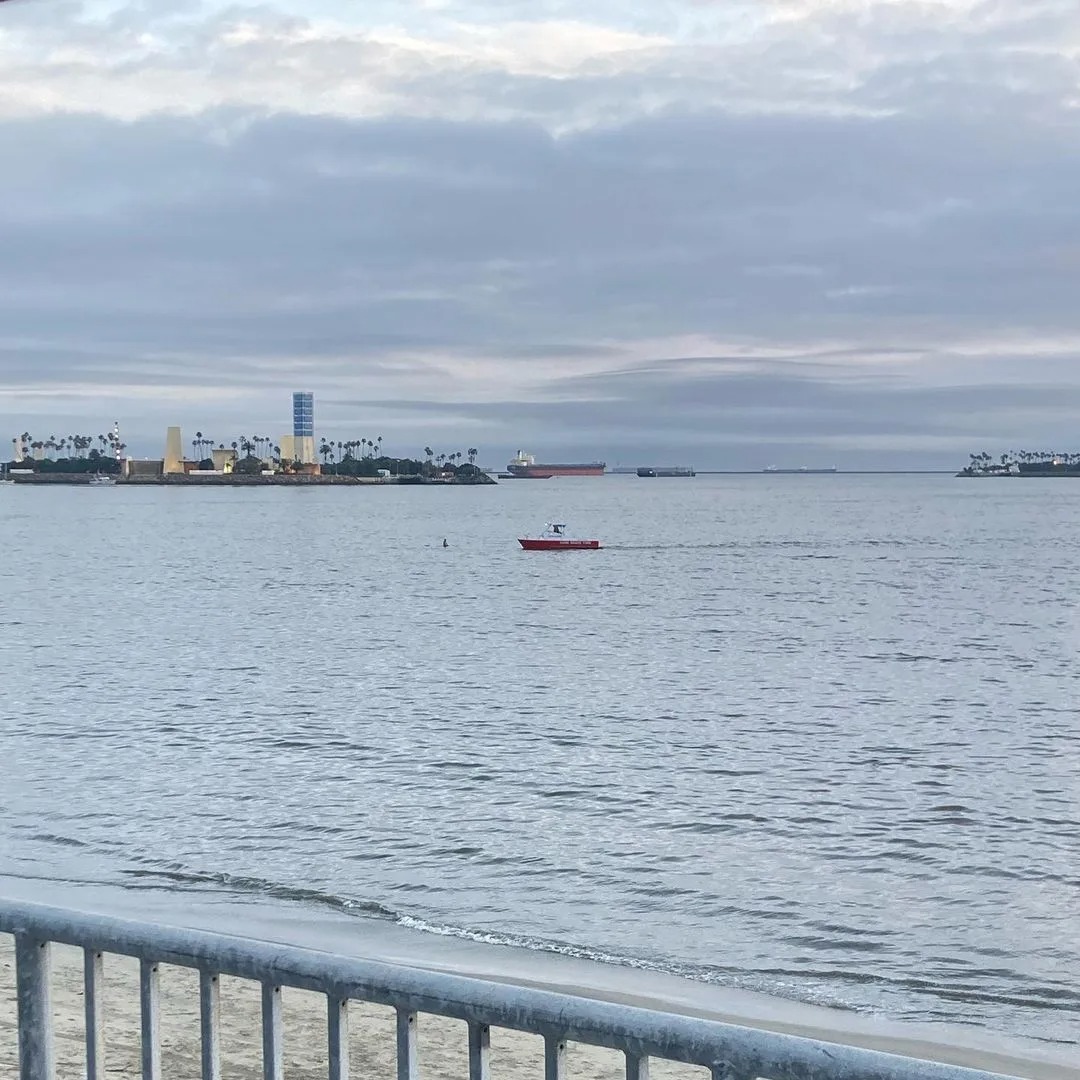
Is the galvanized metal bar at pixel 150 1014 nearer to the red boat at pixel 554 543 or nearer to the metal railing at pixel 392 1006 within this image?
the metal railing at pixel 392 1006

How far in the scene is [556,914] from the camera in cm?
1606

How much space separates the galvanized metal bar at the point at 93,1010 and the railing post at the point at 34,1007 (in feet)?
0.40

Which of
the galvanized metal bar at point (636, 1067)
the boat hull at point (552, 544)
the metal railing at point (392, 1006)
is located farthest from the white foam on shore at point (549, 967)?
the boat hull at point (552, 544)

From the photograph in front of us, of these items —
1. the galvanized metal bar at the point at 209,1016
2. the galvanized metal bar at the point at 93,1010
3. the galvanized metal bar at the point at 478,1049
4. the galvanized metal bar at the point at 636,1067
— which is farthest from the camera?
the galvanized metal bar at the point at 93,1010

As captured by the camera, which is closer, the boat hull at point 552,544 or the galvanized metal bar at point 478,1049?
the galvanized metal bar at point 478,1049

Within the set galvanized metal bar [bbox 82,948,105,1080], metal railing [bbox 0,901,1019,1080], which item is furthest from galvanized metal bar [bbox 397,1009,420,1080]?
galvanized metal bar [bbox 82,948,105,1080]

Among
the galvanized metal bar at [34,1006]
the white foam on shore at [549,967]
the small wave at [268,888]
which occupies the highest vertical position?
the galvanized metal bar at [34,1006]

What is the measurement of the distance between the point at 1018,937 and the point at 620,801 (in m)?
8.08

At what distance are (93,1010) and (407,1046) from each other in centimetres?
106

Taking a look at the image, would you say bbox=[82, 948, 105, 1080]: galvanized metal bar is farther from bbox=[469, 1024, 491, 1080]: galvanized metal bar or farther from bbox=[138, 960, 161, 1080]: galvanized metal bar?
bbox=[469, 1024, 491, 1080]: galvanized metal bar

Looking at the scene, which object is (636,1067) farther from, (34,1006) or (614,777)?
(614,777)

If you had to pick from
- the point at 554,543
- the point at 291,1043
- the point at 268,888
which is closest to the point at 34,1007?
the point at 291,1043

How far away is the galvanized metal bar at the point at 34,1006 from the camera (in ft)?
13.5

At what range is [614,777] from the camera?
965 inches
